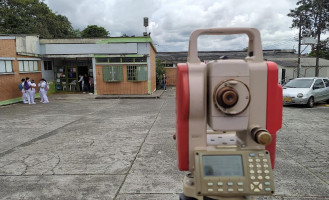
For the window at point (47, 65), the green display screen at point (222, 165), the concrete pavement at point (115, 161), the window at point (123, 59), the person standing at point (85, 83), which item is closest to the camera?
the green display screen at point (222, 165)

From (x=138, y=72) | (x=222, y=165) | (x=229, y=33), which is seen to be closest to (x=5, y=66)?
(x=138, y=72)

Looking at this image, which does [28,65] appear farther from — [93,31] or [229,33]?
[93,31]

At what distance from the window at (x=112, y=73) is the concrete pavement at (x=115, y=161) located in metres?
9.23

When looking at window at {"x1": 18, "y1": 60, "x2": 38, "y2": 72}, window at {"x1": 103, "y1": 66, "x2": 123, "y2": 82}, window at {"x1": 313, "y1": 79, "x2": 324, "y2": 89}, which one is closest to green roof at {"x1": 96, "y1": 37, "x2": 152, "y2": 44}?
window at {"x1": 103, "y1": 66, "x2": 123, "y2": 82}

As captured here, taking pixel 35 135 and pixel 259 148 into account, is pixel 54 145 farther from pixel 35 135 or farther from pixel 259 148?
pixel 259 148

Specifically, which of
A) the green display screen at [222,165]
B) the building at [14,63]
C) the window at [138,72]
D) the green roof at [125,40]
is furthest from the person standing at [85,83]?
the green display screen at [222,165]

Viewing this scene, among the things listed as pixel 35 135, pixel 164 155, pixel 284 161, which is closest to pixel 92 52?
pixel 35 135

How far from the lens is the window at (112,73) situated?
17297mm

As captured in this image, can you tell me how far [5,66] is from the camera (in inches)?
545

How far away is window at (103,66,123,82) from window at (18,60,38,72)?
468 centimetres

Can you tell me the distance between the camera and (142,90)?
17.8 m

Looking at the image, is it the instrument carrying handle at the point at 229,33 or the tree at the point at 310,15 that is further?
the tree at the point at 310,15

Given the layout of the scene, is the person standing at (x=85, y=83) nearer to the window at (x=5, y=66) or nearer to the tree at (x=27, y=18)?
the window at (x=5, y=66)

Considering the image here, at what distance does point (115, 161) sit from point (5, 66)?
12474 millimetres
